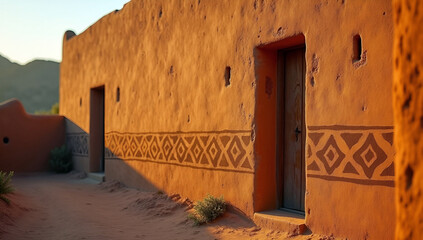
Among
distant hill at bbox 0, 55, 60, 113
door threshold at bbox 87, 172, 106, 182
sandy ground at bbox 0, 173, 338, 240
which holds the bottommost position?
sandy ground at bbox 0, 173, 338, 240

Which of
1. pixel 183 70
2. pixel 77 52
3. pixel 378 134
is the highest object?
pixel 77 52

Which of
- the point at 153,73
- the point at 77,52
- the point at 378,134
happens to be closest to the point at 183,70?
the point at 153,73

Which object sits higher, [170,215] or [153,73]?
[153,73]

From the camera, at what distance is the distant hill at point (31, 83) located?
5041 cm

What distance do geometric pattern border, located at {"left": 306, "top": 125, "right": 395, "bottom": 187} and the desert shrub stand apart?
947 centimetres

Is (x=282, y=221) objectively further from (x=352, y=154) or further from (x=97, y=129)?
(x=97, y=129)

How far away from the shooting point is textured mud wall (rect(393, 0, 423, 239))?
180cm

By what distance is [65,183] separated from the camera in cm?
1056

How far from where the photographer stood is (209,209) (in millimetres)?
5828

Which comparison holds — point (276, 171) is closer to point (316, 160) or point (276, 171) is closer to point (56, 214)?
point (316, 160)

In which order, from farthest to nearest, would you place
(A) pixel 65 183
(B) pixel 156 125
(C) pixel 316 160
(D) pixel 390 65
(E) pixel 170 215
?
(A) pixel 65 183, (B) pixel 156 125, (E) pixel 170 215, (C) pixel 316 160, (D) pixel 390 65

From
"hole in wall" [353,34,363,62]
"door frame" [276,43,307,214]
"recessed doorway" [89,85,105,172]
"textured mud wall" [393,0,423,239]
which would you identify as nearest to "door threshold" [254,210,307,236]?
"door frame" [276,43,307,214]

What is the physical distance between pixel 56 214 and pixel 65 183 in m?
3.86

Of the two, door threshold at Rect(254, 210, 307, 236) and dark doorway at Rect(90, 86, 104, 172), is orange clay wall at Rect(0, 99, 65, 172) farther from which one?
door threshold at Rect(254, 210, 307, 236)
